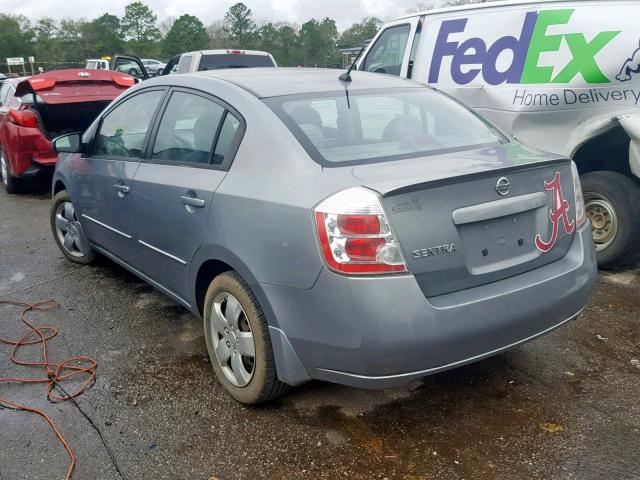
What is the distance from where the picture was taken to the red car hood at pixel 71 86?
7.73 metres

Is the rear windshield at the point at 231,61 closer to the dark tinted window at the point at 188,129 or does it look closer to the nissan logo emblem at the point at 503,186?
the dark tinted window at the point at 188,129

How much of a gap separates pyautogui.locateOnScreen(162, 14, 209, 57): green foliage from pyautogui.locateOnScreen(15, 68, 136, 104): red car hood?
7784 centimetres

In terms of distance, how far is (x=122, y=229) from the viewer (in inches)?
161

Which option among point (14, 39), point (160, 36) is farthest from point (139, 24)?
point (14, 39)

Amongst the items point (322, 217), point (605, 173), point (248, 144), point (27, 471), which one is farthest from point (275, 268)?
point (605, 173)

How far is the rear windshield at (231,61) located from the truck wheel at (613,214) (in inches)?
276

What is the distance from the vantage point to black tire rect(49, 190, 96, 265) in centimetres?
504

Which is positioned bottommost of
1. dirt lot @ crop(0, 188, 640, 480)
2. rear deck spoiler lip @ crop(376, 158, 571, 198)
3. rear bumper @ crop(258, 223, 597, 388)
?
dirt lot @ crop(0, 188, 640, 480)

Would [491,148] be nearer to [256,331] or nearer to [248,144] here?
[248,144]

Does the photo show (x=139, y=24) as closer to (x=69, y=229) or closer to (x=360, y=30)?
(x=360, y=30)

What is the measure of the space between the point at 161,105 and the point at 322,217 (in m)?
1.87

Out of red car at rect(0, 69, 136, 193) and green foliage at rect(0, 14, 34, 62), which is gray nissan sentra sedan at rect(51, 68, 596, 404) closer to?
red car at rect(0, 69, 136, 193)

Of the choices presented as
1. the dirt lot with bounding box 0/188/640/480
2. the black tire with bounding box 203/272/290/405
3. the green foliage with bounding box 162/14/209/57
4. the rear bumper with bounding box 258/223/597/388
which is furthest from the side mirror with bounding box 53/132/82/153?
the green foliage with bounding box 162/14/209/57

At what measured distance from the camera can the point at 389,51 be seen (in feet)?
22.0
